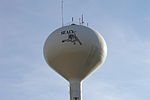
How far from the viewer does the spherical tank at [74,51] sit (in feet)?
73.6

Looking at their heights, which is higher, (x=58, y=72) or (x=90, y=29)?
(x=90, y=29)

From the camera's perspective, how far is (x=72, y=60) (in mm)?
22375

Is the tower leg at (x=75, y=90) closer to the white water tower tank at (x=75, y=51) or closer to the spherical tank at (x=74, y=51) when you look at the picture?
the white water tower tank at (x=75, y=51)

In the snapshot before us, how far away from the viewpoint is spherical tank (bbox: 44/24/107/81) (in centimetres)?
2242

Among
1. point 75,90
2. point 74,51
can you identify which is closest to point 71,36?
point 74,51

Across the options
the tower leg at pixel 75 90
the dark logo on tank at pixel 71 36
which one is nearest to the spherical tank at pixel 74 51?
the dark logo on tank at pixel 71 36

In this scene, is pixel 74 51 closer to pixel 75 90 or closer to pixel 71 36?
pixel 71 36

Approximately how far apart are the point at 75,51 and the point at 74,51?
6 centimetres

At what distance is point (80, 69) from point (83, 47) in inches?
58.7

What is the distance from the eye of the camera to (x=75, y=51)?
22422 millimetres

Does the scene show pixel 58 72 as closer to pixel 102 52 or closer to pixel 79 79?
pixel 79 79

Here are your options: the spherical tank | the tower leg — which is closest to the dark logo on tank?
the spherical tank

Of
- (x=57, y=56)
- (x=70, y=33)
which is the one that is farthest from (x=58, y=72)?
(x=70, y=33)

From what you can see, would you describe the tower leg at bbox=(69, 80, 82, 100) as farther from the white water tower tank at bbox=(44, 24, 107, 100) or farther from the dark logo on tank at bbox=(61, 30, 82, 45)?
the dark logo on tank at bbox=(61, 30, 82, 45)
